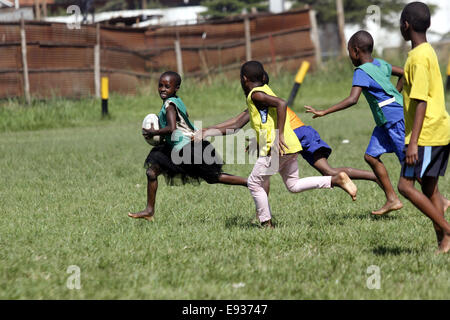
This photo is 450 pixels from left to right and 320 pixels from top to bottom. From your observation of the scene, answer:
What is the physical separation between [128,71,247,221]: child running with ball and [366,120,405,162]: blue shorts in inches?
48.3

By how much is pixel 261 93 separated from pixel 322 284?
1.99 m

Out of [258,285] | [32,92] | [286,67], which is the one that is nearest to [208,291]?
[258,285]

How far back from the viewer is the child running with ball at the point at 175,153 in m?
6.31

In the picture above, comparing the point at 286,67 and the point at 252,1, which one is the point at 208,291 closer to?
the point at 286,67

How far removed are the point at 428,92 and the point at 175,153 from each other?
2.57 meters

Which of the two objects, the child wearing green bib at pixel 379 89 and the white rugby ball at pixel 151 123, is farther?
the white rugby ball at pixel 151 123

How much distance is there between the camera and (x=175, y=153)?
21.2ft

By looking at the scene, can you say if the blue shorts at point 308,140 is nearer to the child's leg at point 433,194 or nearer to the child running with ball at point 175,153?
the child running with ball at point 175,153

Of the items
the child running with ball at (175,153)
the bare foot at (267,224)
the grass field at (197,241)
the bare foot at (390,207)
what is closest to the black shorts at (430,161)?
the grass field at (197,241)

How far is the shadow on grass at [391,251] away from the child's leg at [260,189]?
110 centimetres

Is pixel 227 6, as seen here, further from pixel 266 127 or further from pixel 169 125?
pixel 266 127

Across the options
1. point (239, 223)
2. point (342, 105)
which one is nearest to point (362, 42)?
point (342, 105)

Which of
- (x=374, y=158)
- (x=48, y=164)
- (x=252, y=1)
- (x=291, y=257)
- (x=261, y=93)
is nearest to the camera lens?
(x=291, y=257)

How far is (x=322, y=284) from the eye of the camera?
4156 mm
